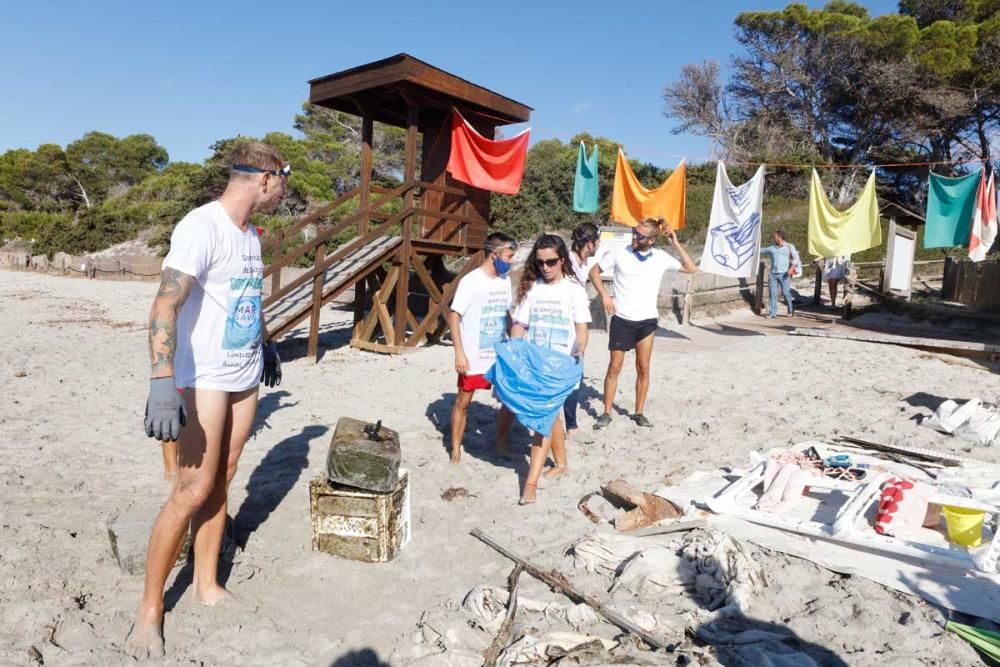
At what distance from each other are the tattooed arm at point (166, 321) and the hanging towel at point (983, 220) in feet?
36.8

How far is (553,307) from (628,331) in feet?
4.21

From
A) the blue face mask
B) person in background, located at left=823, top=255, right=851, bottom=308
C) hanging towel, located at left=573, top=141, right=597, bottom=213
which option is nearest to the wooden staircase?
hanging towel, located at left=573, top=141, right=597, bottom=213

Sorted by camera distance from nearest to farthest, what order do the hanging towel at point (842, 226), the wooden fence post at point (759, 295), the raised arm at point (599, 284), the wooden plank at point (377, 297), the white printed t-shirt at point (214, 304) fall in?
the white printed t-shirt at point (214, 304) < the raised arm at point (599, 284) < the wooden plank at point (377, 297) < the hanging towel at point (842, 226) < the wooden fence post at point (759, 295)

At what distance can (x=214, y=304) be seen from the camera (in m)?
2.42

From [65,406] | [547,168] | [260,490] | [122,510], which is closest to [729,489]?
[260,490]

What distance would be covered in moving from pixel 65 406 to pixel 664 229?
17.8 feet

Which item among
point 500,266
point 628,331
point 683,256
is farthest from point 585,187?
point 500,266

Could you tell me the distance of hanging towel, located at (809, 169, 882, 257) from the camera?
35.8ft

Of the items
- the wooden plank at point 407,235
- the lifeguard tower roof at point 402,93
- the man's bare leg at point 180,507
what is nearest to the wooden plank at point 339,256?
the wooden plank at point 407,235

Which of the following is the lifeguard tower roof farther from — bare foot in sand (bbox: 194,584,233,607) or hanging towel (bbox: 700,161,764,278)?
bare foot in sand (bbox: 194,584,233,607)

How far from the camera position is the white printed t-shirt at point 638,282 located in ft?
17.3

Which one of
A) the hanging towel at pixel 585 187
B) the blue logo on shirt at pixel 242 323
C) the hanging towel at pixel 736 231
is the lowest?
the blue logo on shirt at pixel 242 323

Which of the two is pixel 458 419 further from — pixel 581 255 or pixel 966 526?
pixel 966 526

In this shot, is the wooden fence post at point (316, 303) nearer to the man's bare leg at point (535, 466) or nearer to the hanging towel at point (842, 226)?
the man's bare leg at point (535, 466)
